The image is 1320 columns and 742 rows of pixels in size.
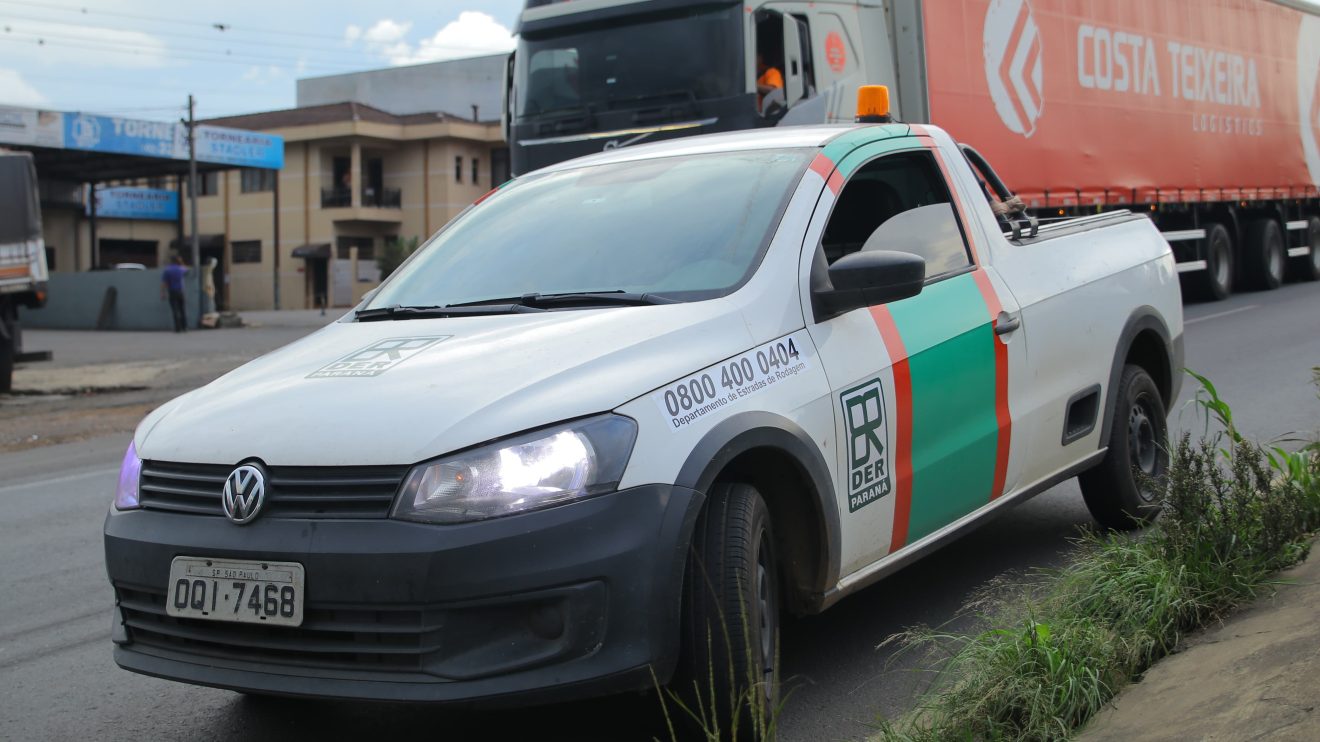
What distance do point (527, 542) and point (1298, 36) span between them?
76.4 feet

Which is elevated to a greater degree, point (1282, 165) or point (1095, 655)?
point (1282, 165)

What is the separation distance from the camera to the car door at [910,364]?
386 centimetres

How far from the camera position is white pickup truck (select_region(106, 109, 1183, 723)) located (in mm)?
3018

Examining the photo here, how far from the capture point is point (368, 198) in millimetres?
55938

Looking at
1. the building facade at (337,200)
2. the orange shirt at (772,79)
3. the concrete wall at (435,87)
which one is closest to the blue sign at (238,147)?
the building facade at (337,200)

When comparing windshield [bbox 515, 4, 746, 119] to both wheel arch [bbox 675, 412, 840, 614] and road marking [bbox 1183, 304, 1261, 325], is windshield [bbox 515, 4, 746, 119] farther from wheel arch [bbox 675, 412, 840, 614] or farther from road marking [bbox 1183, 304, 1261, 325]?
road marking [bbox 1183, 304, 1261, 325]

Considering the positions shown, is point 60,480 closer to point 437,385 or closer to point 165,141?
point 437,385

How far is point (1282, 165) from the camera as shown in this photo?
21.5 metres

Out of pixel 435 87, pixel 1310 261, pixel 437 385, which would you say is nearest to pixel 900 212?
pixel 437 385

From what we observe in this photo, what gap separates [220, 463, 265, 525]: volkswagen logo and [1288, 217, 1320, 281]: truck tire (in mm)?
23307

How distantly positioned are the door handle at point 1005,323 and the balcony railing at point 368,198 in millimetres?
52614

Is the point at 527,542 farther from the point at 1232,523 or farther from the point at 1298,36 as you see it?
the point at 1298,36

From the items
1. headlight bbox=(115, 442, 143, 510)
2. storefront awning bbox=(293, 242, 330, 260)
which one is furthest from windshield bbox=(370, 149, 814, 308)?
storefront awning bbox=(293, 242, 330, 260)

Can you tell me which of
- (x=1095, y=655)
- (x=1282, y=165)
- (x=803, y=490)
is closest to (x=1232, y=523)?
(x=1095, y=655)
